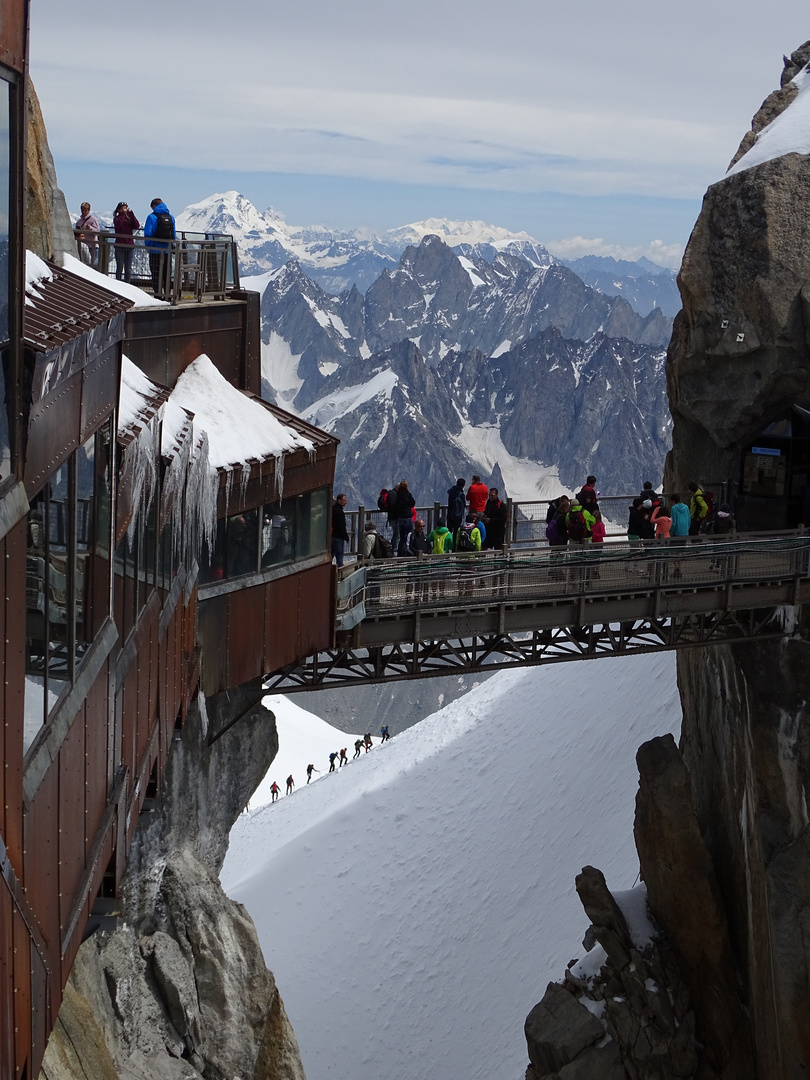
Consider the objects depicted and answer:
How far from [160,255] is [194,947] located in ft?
38.8

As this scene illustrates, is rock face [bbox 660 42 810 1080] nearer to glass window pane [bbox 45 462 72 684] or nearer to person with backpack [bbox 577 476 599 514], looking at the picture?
person with backpack [bbox 577 476 599 514]

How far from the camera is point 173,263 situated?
802 inches

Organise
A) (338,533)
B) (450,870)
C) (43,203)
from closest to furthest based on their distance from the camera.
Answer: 1. (43,203)
2. (338,533)
3. (450,870)

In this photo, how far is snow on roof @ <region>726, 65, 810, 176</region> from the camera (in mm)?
29516

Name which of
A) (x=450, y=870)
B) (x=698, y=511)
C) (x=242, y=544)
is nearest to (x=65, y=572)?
(x=242, y=544)

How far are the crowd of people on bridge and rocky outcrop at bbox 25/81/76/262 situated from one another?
653cm

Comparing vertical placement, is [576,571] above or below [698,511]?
below

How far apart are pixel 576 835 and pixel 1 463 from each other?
43403mm

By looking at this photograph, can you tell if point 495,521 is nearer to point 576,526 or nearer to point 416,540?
point 576,526

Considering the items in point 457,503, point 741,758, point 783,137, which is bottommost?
point 741,758

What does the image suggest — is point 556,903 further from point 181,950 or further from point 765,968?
point 181,950

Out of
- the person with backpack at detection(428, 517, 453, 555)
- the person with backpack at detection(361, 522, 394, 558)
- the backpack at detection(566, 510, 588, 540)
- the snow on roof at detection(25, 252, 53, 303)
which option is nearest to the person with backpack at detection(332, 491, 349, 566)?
the person with backpack at detection(361, 522, 394, 558)

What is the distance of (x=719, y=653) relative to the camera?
30.1m

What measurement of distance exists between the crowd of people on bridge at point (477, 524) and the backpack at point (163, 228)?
563 cm
